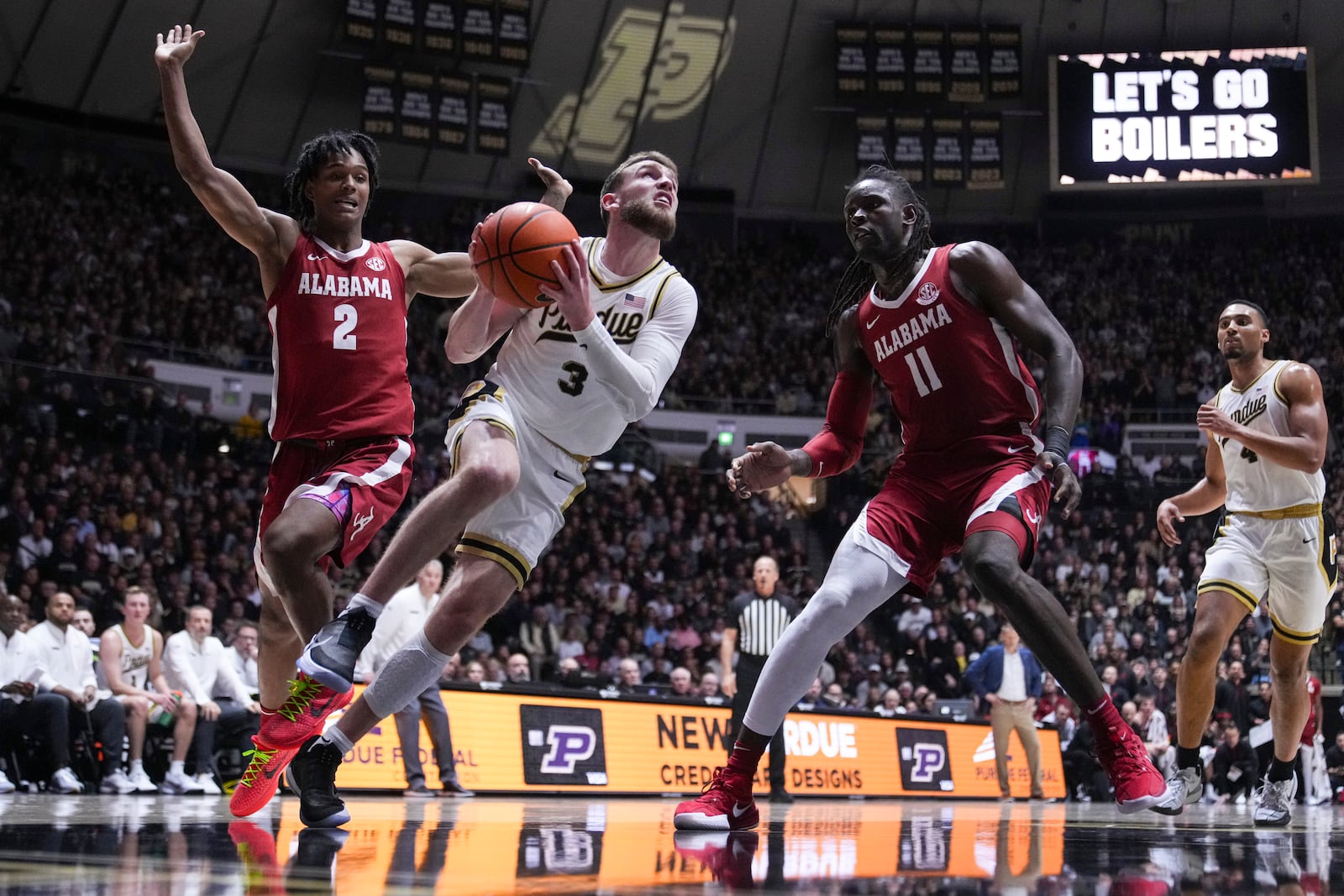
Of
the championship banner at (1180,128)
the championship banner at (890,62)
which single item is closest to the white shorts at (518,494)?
the championship banner at (1180,128)

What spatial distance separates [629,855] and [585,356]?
1677 mm

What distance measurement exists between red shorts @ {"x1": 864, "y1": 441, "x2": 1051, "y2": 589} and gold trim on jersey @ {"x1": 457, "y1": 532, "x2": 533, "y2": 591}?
44.4 inches

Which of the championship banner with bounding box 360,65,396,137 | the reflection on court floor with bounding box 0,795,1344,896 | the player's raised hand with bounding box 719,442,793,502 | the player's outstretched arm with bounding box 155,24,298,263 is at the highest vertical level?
the championship banner with bounding box 360,65,396,137

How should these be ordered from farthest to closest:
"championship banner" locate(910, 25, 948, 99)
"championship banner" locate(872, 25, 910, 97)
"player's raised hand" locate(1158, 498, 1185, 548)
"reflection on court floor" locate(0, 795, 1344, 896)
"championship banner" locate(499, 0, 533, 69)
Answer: "championship banner" locate(872, 25, 910, 97)
"championship banner" locate(910, 25, 948, 99)
"championship banner" locate(499, 0, 533, 69)
"player's raised hand" locate(1158, 498, 1185, 548)
"reflection on court floor" locate(0, 795, 1344, 896)

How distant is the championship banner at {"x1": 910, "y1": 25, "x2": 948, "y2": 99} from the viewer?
968 inches

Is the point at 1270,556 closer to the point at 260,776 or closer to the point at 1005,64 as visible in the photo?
the point at 260,776

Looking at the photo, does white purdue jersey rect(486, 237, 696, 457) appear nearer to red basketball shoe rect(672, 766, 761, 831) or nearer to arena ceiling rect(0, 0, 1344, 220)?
red basketball shoe rect(672, 766, 761, 831)

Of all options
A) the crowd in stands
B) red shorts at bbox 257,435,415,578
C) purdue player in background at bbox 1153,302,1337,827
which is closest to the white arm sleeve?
red shorts at bbox 257,435,415,578

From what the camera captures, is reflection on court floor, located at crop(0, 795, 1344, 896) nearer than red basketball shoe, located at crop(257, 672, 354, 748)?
Yes

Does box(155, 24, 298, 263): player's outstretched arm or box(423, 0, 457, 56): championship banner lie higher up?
box(423, 0, 457, 56): championship banner

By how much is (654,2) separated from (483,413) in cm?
2154

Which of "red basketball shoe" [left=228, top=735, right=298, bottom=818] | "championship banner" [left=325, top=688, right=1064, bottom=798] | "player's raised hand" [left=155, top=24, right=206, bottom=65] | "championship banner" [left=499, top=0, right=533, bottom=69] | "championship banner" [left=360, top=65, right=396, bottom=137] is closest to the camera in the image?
"red basketball shoe" [left=228, top=735, right=298, bottom=818]

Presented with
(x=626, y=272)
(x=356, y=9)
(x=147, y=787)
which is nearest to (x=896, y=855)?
(x=626, y=272)

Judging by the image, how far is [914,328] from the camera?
437 cm
